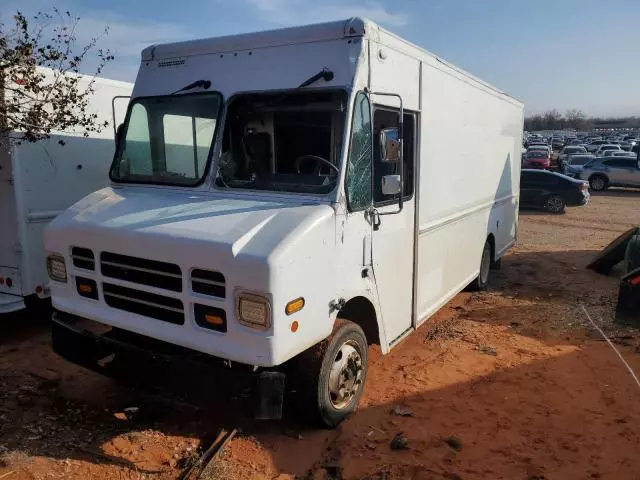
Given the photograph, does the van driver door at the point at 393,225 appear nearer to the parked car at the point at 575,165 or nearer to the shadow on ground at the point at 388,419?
the shadow on ground at the point at 388,419

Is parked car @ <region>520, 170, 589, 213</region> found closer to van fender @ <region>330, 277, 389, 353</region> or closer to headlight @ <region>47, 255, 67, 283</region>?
van fender @ <region>330, 277, 389, 353</region>

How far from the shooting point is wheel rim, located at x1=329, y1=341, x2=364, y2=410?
13.5 ft

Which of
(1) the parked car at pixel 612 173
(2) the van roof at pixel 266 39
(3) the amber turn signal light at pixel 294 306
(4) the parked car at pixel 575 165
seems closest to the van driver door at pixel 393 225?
(2) the van roof at pixel 266 39

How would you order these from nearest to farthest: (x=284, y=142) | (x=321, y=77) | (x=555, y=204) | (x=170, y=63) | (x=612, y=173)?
(x=321, y=77) < (x=284, y=142) < (x=170, y=63) < (x=555, y=204) < (x=612, y=173)

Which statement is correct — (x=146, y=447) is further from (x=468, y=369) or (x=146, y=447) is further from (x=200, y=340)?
(x=468, y=369)

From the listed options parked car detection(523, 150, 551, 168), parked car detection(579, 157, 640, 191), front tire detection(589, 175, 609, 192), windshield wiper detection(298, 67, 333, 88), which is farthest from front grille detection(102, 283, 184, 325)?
parked car detection(523, 150, 551, 168)

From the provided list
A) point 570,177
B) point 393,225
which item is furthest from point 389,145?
point 570,177

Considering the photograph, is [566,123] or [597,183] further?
[566,123]

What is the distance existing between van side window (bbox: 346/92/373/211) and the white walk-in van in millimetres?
15

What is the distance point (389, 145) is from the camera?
3963 mm

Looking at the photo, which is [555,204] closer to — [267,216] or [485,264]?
[485,264]

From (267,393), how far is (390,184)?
5.92 feet

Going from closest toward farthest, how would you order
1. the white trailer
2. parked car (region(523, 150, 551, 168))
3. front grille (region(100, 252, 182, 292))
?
1. front grille (region(100, 252, 182, 292))
2. the white trailer
3. parked car (region(523, 150, 551, 168))

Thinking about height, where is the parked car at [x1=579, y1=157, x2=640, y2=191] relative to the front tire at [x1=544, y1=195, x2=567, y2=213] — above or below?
above
